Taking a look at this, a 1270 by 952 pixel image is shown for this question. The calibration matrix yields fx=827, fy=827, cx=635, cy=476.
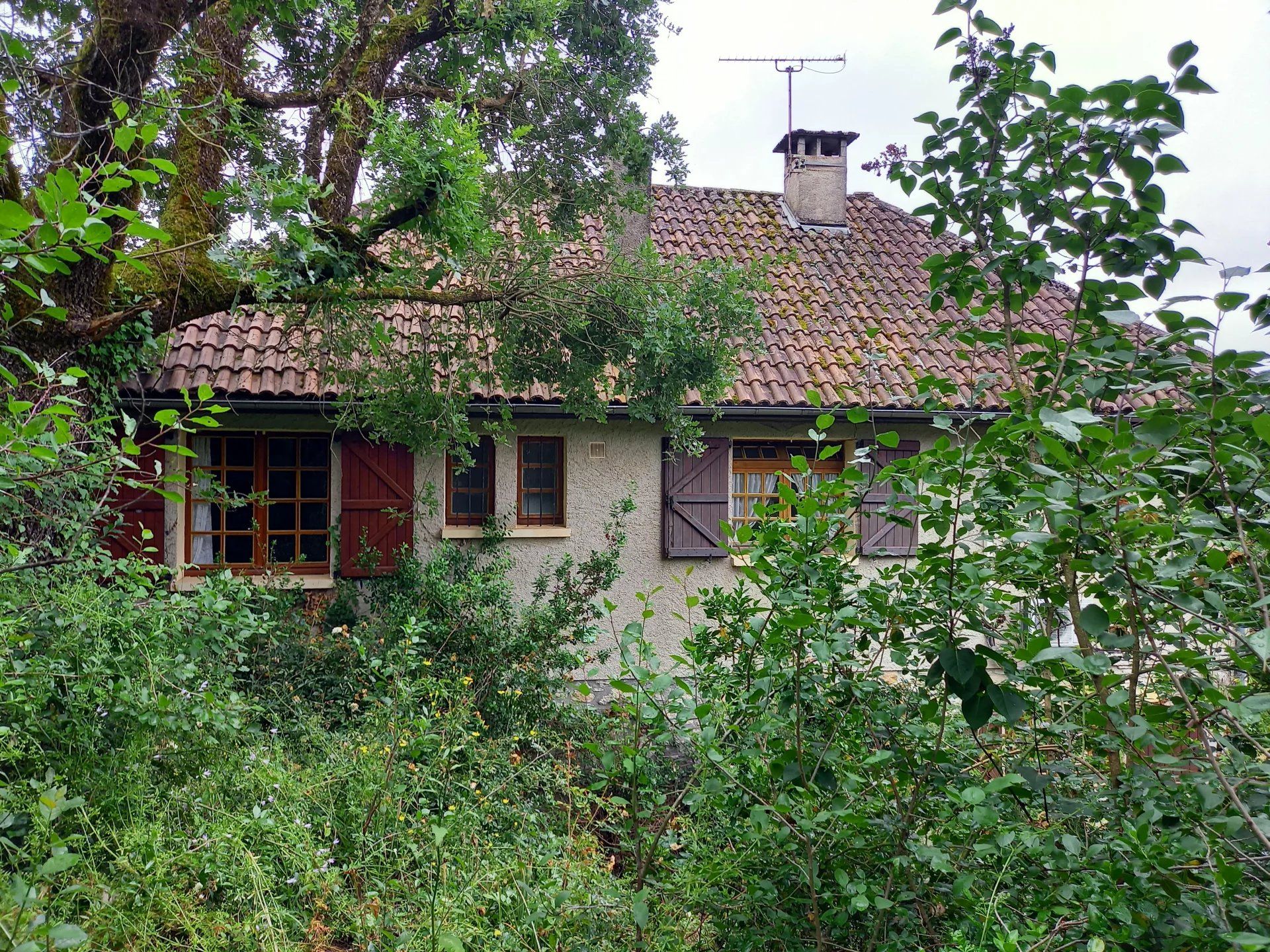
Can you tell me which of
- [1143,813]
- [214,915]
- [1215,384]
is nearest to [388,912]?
[214,915]

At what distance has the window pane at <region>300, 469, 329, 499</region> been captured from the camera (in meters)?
7.41

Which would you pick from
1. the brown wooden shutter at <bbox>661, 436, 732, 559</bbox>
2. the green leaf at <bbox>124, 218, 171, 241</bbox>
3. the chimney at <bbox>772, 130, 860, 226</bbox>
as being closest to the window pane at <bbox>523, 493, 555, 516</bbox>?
the brown wooden shutter at <bbox>661, 436, 732, 559</bbox>

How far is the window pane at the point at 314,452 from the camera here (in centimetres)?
739

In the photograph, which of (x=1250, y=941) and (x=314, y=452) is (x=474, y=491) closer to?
(x=314, y=452)

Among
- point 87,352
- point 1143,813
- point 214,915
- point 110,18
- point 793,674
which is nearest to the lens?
point 1143,813

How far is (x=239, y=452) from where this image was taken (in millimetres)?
7320

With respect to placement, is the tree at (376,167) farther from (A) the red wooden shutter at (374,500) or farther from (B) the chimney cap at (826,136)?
(B) the chimney cap at (826,136)

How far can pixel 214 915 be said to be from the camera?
2.56 m

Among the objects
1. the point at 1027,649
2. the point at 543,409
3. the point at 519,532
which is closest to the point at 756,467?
the point at 543,409

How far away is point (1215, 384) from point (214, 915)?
10.0 feet

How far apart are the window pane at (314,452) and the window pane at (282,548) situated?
0.68 meters

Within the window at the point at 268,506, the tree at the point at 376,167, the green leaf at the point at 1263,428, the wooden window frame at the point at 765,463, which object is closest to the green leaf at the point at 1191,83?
the green leaf at the point at 1263,428

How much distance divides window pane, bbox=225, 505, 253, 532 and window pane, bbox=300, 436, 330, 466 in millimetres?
669

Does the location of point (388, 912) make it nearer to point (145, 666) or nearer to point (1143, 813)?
point (145, 666)
